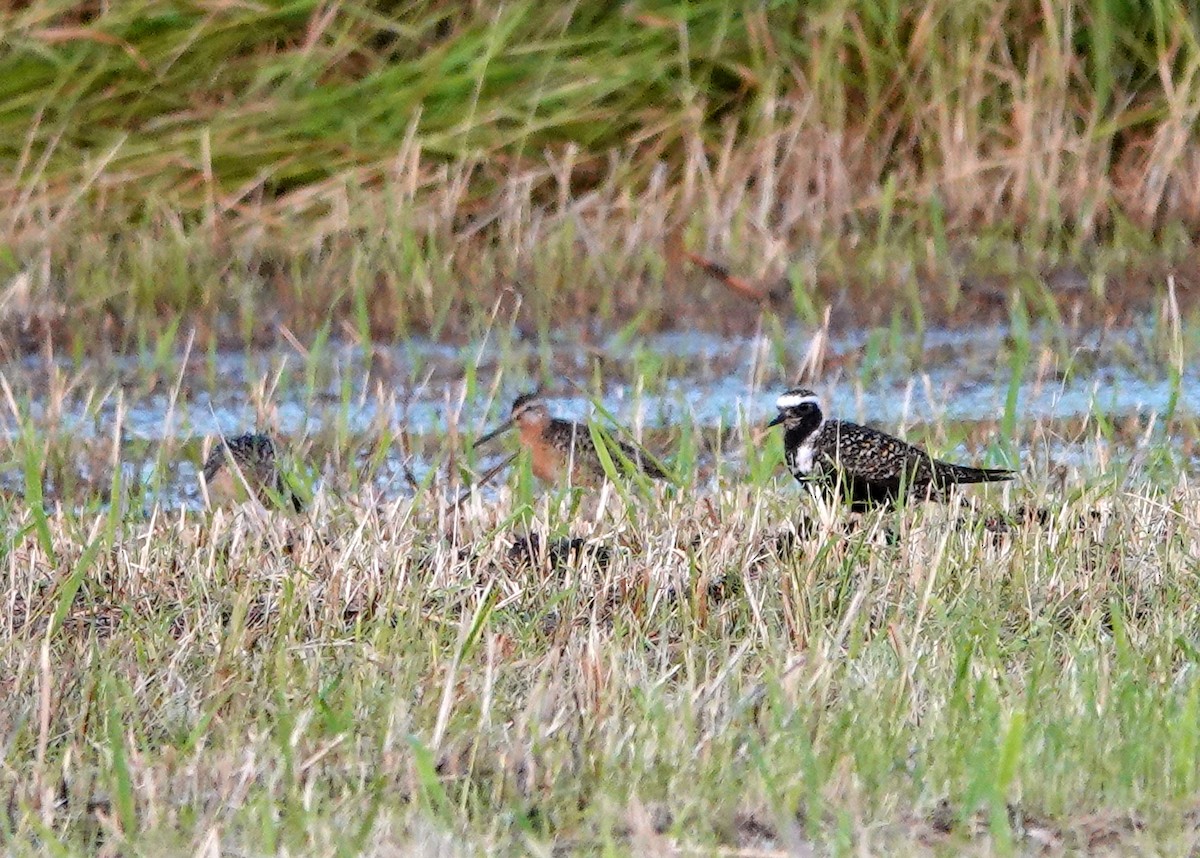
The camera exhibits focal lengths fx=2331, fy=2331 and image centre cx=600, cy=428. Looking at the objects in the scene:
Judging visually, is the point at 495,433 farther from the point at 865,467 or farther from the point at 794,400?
the point at 865,467

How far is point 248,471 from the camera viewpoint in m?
5.60

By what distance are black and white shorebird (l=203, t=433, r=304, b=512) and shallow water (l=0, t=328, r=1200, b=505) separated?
0.39 metres

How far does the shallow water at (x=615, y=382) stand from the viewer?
22.2ft

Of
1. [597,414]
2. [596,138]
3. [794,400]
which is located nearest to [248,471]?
[794,400]

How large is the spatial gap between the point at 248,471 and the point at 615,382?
85.3 inches

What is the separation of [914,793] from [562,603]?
1.24m

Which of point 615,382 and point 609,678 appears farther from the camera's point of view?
point 615,382

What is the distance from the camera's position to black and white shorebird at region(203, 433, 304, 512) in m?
5.30

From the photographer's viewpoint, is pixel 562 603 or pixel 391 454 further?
pixel 391 454

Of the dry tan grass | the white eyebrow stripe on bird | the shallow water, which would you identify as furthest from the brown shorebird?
the dry tan grass

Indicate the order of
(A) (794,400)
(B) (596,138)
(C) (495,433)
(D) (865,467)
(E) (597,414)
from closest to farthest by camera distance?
1. (D) (865,467)
2. (A) (794,400)
3. (C) (495,433)
4. (E) (597,414)
5. (B) (596,138)

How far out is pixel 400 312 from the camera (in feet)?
26.4

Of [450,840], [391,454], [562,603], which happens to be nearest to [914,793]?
[450,840]

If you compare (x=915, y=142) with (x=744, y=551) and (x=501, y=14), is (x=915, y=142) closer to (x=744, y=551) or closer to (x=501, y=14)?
(x=501, y=14)
